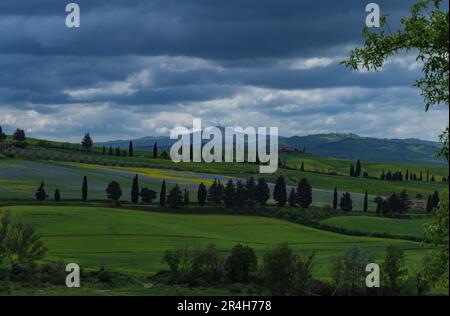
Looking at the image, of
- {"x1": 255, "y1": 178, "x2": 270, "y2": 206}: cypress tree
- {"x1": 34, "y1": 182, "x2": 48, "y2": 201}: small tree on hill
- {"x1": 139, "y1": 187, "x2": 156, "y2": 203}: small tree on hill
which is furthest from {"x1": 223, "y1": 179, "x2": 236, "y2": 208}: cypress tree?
{"x1": 34, "y1": 182, "x2": 48, "y2": 201}: small tree on hill

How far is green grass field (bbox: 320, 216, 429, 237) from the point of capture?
459 ft

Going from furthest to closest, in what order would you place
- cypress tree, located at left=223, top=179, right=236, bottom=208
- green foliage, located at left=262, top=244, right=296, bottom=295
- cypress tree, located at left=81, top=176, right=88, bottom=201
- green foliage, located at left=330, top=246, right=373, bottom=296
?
cypress tree, located at left=223, top=179, right=236, bottom=208 → cypress tree, located at left=81, top=176, right=88, bottom=201 → green foliage, located at left=262, top=244, right=296, bottom=295 → green foliage, located at left=330, top=246, right=373, bottom=296

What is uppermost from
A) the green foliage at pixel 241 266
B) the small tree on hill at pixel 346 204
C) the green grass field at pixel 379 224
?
the small tree on hill at pixel 346 204

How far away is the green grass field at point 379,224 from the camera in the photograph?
140 metres

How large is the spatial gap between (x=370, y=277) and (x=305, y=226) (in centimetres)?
5995

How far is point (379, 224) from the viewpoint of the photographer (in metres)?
146

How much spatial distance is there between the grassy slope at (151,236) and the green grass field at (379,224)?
832 centimetres

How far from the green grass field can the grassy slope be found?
8.32m

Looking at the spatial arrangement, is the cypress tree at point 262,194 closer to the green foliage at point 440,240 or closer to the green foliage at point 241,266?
the green foliage at point 241,266

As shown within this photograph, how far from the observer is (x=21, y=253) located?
9762 centimetres

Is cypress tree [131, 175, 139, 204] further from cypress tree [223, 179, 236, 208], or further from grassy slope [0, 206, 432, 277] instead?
cypress tree [223, 179, 236, 208]

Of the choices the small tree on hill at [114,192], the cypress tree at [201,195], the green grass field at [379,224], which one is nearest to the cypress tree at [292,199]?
the green grass field at [379,224]

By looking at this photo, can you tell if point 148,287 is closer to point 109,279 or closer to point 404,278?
point 109,279
